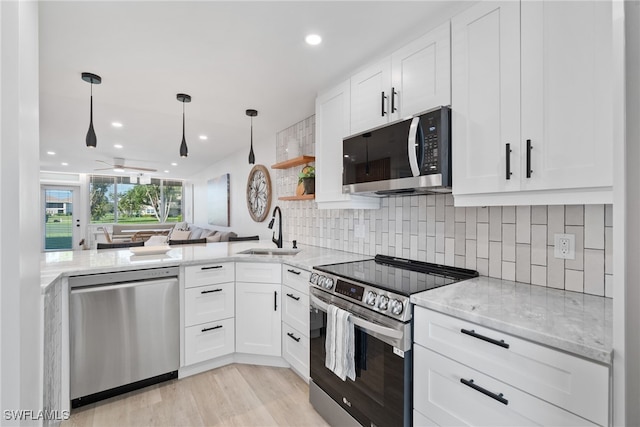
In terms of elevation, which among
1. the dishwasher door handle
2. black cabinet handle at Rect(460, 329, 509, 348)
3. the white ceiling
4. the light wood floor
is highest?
the white ceiling

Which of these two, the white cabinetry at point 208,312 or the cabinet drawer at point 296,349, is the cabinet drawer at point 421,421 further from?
the white cabinetry at point 208,312

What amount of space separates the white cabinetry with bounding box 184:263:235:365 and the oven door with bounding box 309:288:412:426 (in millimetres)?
1022

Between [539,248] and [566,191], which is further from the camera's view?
[539,248]

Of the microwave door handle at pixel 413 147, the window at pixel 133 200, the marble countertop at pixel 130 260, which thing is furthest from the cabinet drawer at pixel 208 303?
the window at pixel 133 200

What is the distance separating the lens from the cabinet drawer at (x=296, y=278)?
2.11 m

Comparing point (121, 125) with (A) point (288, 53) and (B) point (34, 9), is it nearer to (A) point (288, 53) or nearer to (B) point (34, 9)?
(A) point (288, 53)

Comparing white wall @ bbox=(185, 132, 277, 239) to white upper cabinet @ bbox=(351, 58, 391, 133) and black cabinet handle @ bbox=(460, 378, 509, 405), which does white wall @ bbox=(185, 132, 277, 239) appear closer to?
white upper cabinet @ bbox=(351, 58, 391, 133)

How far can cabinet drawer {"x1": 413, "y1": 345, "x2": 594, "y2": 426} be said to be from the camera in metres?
0.93

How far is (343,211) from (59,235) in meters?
8.77

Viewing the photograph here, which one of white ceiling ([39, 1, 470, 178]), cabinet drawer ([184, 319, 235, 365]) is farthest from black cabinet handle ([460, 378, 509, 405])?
cabinet drawer ([184, 319, 235, 365])

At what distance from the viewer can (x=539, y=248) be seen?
1.46 m

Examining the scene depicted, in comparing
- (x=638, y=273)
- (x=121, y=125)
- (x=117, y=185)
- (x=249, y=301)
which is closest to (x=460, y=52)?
(x=638, y=273)

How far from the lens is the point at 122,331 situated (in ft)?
6.71

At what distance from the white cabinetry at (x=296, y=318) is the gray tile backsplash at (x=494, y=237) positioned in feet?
2.18
